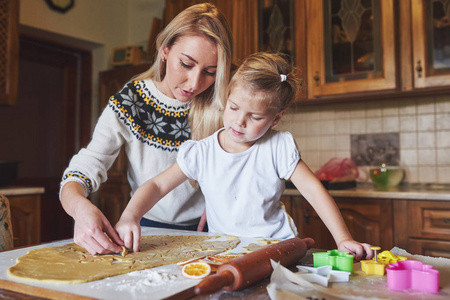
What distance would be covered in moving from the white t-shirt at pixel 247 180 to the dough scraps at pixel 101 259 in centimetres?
10

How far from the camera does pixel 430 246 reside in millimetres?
1986

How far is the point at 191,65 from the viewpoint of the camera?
3.82 ft

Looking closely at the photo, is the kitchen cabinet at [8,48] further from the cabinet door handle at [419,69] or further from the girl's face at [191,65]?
the cabinet door handle at [419,69]

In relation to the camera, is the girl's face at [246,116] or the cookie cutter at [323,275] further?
the girl's face at [246,116]

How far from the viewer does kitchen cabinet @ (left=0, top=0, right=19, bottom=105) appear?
2.36m

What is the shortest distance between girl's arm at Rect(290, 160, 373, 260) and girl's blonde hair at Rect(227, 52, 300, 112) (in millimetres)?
189

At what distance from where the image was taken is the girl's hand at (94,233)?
84cm

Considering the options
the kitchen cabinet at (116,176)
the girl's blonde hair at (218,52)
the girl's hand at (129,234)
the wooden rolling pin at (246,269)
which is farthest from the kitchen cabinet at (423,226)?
the kitchen cabinet at (116,176)

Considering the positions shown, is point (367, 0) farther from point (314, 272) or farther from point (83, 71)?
point (83, 71)

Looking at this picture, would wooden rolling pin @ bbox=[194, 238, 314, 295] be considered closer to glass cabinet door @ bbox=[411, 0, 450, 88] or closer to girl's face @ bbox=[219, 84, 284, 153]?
girl's face @ bbox=[219, 84, 284, 153]

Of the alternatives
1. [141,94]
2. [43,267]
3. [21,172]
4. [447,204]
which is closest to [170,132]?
[141,94]

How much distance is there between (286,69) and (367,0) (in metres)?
1.53

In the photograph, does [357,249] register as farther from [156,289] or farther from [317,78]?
[317,78]

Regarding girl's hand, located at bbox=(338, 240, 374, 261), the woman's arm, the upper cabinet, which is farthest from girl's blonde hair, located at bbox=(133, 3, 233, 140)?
the upper cabinet
